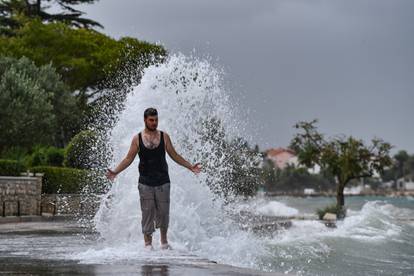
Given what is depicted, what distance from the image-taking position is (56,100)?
39.1 metres

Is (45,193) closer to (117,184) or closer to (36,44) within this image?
(117,184)

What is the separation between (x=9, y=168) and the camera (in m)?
24.1

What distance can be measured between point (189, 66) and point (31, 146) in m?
22.6

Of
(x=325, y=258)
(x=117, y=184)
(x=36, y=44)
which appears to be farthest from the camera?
(x=36, y=44)

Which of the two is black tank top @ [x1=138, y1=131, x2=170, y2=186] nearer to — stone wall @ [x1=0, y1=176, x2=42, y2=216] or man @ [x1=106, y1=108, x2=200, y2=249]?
man @ [x1=106, y1=108, x2=200, y2=249]

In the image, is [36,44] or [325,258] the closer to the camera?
[325,258]

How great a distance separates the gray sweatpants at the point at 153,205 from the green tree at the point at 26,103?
81.2 ft

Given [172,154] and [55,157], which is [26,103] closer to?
[55,157]

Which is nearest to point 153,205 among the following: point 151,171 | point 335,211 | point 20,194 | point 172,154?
point 151,171

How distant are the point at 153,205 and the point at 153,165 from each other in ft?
1.77

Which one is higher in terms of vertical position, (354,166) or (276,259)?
(354,166)

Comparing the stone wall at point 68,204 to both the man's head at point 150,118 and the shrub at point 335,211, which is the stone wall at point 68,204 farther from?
the man's head at point 150,118

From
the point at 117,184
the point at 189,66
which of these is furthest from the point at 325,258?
the point at 117,184

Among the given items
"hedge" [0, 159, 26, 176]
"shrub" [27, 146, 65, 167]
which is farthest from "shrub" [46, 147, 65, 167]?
"hedge" [0, 159, 26, 176]
